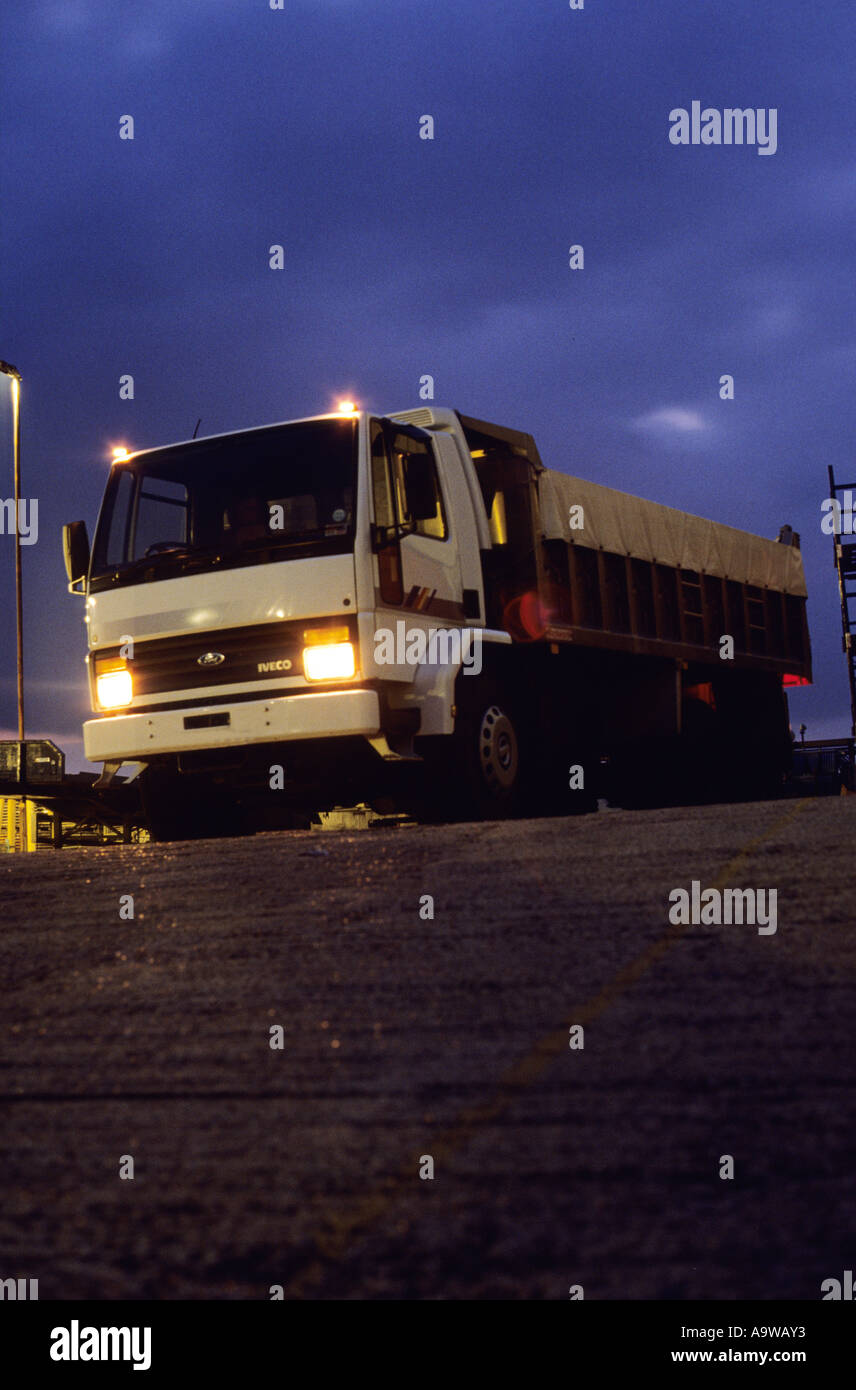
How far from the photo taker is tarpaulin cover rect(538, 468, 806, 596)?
1284 centimetres

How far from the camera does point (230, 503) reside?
1081 cm

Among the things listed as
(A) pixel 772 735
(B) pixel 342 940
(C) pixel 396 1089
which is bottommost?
(C) pixel 396 1089

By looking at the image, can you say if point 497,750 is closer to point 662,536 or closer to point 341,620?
point 341,620

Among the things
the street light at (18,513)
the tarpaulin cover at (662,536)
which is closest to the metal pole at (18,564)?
the street light at (18,513)

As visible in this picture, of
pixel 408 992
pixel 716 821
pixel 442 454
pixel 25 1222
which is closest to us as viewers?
pixel 25 1222

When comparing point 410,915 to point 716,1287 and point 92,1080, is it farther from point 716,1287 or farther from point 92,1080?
point 716,1287

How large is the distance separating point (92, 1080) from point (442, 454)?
25.9ft

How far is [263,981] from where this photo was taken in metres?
5.23

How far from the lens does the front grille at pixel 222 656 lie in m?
10.4

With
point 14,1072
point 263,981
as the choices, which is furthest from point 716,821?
point 14,1072

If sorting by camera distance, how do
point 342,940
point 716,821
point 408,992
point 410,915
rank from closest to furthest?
point 408,992
point 342,940
point 410,915
point 716,821

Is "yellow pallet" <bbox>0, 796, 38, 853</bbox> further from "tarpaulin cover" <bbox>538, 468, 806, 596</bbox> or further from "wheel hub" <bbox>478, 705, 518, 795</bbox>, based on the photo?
"wheel hub" <bbox>478, 705, 518, 795</bbox>

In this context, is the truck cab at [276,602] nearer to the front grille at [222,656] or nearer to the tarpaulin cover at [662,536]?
the front grille at [222,656]

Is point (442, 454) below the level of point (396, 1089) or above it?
above
